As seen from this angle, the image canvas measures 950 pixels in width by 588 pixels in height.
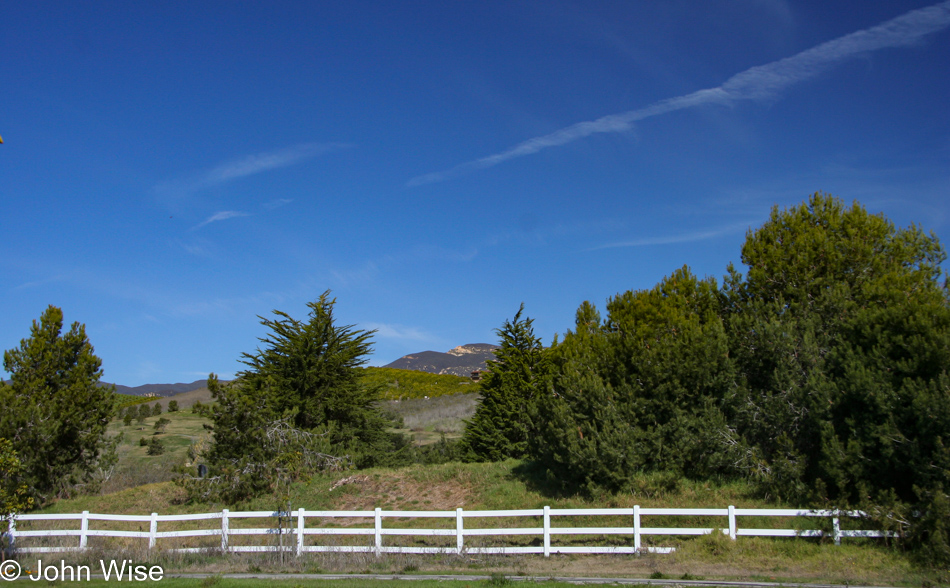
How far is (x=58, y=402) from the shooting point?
24141 mm

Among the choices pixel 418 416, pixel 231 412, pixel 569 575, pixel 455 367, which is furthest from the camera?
pixel 455 367

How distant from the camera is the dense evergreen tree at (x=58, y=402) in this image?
917 inches

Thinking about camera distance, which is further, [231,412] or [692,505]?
[231,412]

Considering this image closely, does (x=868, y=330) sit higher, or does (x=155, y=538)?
(x=868, y=330)

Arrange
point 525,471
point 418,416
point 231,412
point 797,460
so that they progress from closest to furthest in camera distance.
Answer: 1. point 797,460
2. point 231,412
3. point 525,471
4. point 418,416

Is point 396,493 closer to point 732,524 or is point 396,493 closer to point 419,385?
point 732,524

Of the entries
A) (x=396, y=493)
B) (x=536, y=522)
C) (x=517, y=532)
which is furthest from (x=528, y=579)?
(x=396, y=493)

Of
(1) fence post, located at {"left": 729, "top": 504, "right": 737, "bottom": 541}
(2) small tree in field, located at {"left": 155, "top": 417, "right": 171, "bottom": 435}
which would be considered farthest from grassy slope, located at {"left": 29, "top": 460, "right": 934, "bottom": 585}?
(2) small tree in field, located at {"left": 155, "top": 417, "right": 171, "bottom": 435}

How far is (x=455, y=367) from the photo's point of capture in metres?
138

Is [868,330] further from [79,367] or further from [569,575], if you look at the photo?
[79,367]

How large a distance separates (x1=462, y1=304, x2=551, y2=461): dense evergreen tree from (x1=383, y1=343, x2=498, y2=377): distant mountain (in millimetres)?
96712

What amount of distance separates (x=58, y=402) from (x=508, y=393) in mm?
18953

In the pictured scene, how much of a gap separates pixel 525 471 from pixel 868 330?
1317cm

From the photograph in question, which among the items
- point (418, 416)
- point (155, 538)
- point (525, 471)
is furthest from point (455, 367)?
point (155, 538)
